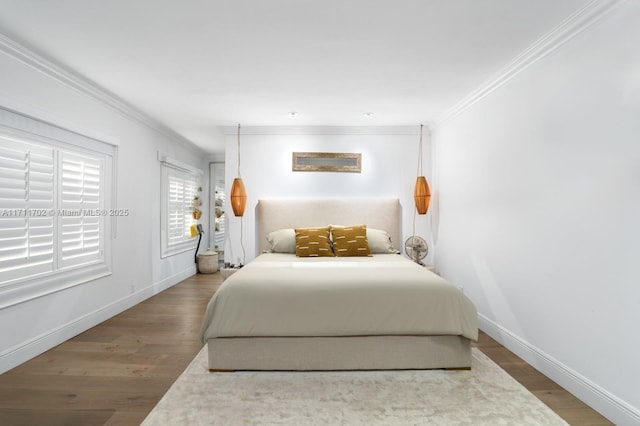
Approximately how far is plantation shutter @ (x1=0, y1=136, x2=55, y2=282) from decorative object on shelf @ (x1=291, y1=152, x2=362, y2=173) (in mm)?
2788

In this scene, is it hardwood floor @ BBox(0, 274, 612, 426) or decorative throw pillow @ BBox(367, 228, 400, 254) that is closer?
hardwood floor @ BBox(0, 274, 612, 426)

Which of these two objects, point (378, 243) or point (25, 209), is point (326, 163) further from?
point (25, 209)

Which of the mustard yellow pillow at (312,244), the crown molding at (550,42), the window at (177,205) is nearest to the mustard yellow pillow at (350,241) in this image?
the mustard yellow pillow at (312,244)

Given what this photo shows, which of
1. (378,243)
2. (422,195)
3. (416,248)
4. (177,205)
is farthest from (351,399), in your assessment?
(177,205)

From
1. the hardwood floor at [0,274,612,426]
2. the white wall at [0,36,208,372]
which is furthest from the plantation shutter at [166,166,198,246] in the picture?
the hardwood floor at [0,274,612,426]

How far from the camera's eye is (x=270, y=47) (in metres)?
2.54

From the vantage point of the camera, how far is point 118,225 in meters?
3.89

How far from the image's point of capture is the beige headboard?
4.64m

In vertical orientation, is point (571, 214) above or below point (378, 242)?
above

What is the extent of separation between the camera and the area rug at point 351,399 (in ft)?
6.25

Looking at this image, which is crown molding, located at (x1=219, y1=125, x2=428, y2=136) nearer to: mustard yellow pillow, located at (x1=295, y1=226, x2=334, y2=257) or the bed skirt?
mustard yellow pillow, located at (x1=295, y1=226, x2=334, y2=257)

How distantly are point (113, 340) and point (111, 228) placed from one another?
1.31 meters

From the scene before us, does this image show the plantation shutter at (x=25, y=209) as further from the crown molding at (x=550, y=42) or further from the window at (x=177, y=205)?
the crown molding at (x=550, y=42)

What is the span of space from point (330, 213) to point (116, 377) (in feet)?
10.0
